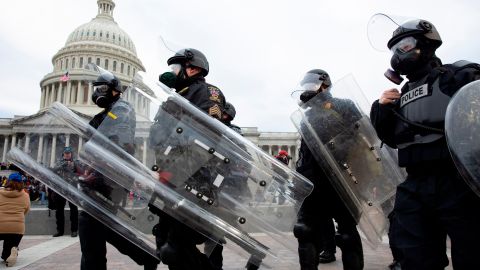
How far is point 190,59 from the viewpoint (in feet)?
10.2

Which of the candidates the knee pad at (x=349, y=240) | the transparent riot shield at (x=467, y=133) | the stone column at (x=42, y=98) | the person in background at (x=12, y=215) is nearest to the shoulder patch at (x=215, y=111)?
the transparent riot shield at (x=467, y=133)

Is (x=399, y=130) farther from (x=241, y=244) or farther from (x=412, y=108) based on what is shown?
(x=241, y=244)

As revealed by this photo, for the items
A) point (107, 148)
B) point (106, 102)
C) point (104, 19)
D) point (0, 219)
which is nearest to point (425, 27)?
point (107, 148)

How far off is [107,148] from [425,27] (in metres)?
2.21

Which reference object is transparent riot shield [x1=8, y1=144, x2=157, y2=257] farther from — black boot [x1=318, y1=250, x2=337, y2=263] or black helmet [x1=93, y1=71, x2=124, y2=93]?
black boot [x1=318, y1=250, x2=337, y2=263]

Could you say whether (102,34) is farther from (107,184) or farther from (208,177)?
(208,177)

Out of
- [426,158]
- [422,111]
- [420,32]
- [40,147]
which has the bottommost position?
[40,147]

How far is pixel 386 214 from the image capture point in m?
3.66

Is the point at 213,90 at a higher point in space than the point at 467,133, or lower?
higher

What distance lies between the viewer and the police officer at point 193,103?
269 centimetres

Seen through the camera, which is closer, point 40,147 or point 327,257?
point 40,147

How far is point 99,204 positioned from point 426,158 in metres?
2.54

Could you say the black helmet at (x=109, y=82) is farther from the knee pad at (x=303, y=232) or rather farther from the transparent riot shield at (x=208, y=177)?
the knee pad at (x=303, y=232)

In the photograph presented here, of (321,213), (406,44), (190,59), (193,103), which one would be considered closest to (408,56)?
(406,44)
